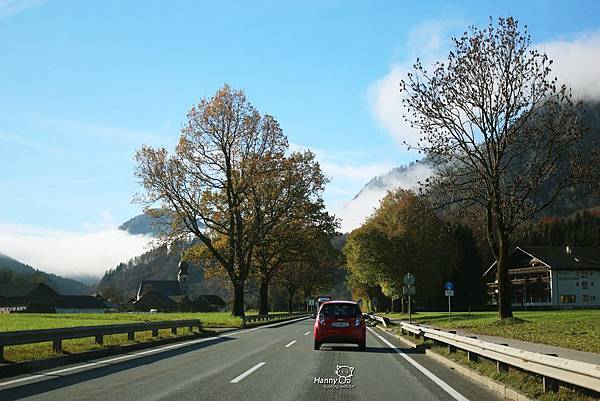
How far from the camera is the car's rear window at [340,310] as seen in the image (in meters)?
19.5

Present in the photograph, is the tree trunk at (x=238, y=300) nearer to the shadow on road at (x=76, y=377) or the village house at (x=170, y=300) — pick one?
the shadow on road at (x=76, y=377)

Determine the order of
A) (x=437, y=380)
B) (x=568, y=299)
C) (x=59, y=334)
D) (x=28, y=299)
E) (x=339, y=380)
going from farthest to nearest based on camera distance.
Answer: (x=28, y=299)
(x=568, y=299)
(x=59, y=334)
(x=437, y=380)
(x=339, y=380)

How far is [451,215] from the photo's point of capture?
101ft

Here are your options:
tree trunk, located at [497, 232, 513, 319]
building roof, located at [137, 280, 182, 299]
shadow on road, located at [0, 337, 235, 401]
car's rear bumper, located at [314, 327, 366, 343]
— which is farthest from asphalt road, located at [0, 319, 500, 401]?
building roof, located at [137, 280, 182, 299]

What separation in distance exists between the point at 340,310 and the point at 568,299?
7884 cm

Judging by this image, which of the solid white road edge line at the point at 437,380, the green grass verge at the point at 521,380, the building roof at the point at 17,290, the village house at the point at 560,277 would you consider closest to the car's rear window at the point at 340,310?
the solid white road edge line at the point at 437,380

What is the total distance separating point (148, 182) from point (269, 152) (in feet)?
30.1

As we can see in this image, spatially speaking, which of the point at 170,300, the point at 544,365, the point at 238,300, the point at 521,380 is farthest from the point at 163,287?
the point at 544,365

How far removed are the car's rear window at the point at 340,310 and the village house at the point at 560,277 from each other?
73680mm

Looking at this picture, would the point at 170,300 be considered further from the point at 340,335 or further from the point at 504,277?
the point at 340,335

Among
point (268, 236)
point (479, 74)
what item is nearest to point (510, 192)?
point (479, 74)

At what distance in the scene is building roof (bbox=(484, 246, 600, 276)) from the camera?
86688 millimetres

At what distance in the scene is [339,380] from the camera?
11.5m

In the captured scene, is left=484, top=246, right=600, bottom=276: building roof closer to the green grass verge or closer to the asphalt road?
the asphalt road
